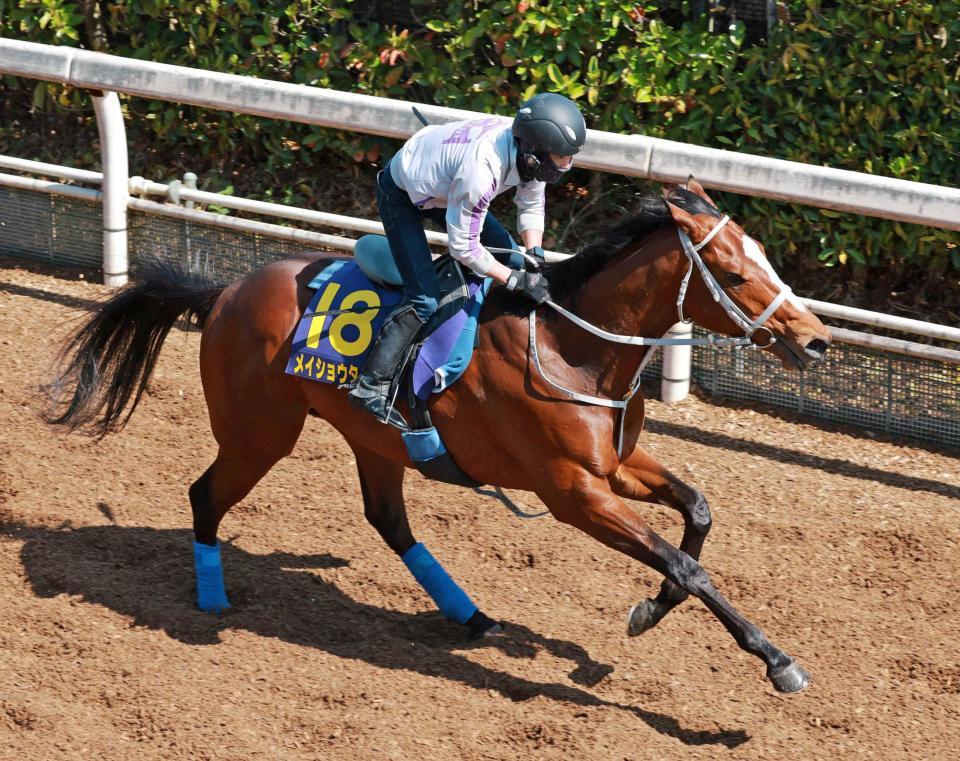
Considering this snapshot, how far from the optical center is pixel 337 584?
20.4 feet

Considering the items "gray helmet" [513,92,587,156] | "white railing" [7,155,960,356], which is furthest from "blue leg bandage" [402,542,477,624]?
"white railing" [7,155,960,356]

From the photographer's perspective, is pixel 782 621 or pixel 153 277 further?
pixel 153 277

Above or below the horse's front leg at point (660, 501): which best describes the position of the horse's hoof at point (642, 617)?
below

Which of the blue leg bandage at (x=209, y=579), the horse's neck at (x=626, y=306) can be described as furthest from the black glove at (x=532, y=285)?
the blue leg bandage at (x=209, y=579)

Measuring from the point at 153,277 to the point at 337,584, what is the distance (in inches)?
62.4

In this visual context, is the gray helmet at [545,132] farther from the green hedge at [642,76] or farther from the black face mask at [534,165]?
the green hedge at [642,76]

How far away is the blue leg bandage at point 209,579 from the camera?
596cm

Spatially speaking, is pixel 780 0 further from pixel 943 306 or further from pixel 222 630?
pixel 222 630

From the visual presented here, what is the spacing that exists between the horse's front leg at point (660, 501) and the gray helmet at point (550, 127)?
126 centimetres

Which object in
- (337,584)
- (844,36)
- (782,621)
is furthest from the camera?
(844,36)

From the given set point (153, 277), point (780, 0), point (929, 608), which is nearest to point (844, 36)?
point (780, 0)

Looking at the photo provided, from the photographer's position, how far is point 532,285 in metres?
5.25

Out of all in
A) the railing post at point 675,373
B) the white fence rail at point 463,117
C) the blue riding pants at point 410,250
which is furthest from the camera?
the railing post at point 675,373

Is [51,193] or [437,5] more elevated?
[437,5]
